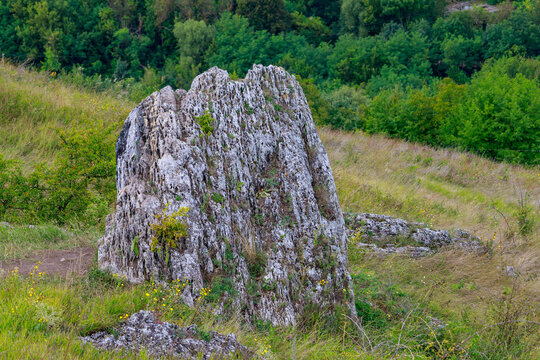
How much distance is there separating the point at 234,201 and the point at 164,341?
2443 millimetres

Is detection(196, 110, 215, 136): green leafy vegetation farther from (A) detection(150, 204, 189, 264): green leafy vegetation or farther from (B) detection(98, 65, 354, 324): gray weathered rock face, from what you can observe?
(A) detection(150, 204, 189, 264): green leafy vegetation

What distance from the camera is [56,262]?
5.79 m

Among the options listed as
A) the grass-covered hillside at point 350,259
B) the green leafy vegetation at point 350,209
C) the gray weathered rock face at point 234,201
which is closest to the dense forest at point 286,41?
the green leafy vegetation at point 350,209

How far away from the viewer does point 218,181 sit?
5969 mm

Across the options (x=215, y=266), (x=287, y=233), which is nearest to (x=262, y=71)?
(x=287, y=233)

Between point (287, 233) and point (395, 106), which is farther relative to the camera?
point (395, 106)

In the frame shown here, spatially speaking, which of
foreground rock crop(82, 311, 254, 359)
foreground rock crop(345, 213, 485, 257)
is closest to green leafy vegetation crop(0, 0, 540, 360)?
foreground rock crop(82, 311, 254, 359)

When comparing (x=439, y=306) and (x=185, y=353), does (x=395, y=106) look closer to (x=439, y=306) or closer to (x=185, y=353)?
(x=439, y=306)

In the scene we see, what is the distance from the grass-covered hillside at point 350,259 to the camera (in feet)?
14.2

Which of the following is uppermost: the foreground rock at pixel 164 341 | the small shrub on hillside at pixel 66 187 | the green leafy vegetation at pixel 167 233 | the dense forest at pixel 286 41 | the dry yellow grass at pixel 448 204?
the green leafy vegetation at pixel 167 233

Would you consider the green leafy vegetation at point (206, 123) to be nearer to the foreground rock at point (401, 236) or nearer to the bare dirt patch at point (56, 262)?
the bare dirt patch at point (56, 262)

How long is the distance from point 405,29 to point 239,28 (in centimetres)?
2659

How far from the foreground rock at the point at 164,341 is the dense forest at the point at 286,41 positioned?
1214 inches

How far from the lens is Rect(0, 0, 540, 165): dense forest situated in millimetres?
46031
